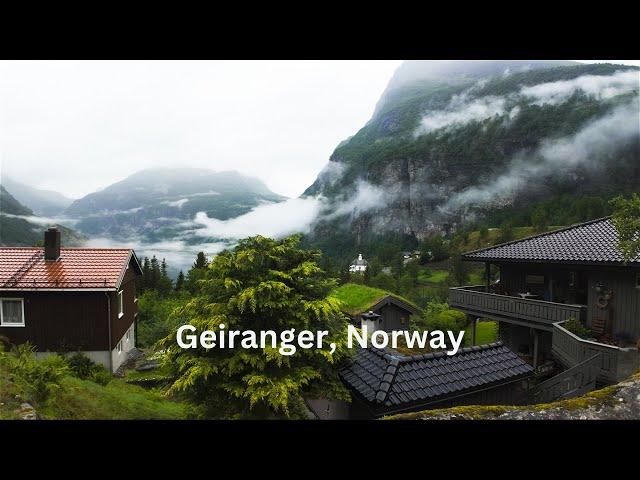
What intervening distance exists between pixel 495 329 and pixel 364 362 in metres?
7.99

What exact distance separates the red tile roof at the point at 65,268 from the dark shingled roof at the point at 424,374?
479 cm

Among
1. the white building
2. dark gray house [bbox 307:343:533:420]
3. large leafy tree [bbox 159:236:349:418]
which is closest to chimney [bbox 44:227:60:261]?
large leafy tree [bbox 159:236:349:418]

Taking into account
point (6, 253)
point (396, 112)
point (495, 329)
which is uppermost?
point (396, 112)

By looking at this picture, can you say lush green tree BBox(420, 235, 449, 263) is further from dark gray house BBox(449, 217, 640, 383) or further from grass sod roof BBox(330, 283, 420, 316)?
grass sod roof BBox(330, 283, 420, 316)

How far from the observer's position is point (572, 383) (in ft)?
22.2

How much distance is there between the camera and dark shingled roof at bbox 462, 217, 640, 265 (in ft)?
27.8

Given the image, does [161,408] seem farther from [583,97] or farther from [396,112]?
[583,97]

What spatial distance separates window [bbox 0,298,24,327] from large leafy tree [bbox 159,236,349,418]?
3138 millimetres

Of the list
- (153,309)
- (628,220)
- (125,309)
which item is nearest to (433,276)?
(628,220)

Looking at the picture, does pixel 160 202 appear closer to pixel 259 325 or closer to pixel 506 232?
pixel 259 325

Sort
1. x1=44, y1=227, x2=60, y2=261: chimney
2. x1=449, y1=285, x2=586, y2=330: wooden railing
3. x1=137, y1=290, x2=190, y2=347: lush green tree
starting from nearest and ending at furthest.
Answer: x1=44, y1=227, x2=60, y2=261: chimney < x1=449, y1=285, x2=586, y2=330: wooden railing < x1=137, y1=290, x2=190, y2=347: lush green tree

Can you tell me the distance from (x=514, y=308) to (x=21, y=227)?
10.5m
